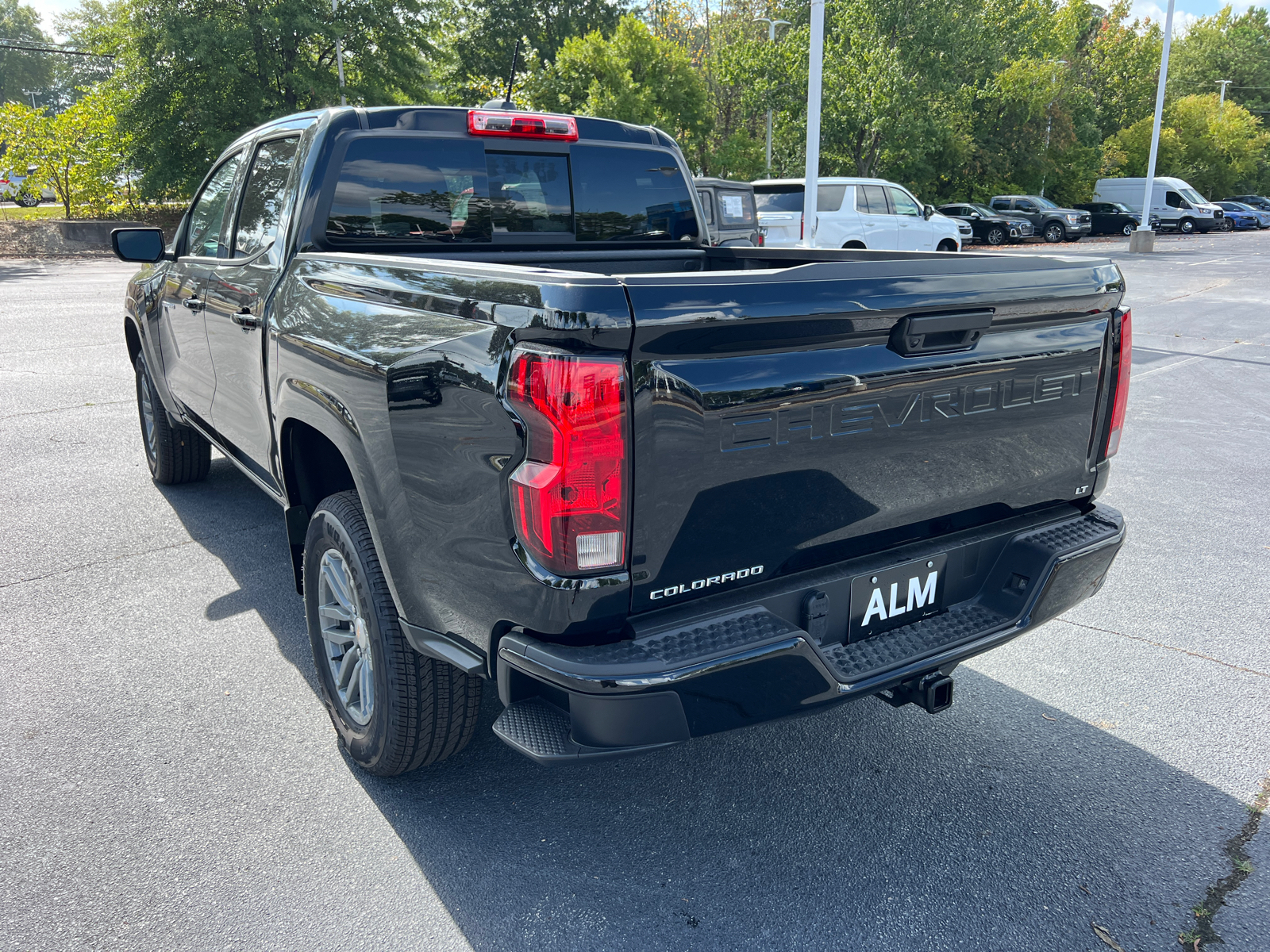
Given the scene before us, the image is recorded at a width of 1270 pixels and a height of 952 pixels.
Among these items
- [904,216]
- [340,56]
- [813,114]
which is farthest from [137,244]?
[340,56]

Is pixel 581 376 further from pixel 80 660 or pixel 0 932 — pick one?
pixel 80 660

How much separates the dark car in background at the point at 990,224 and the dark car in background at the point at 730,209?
22037 millimetres

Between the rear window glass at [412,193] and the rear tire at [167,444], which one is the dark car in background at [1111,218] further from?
the rear window glass at [412,193]

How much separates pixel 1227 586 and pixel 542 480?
3.95m

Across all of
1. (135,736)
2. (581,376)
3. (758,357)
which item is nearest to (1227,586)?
(758,357)

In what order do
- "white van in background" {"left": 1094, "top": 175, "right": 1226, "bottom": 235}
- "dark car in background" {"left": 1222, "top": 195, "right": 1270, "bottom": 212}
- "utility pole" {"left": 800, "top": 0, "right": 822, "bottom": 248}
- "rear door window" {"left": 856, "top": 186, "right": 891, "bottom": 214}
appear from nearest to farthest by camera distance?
"utility pole" {"left": 800, "top": 0, "right": 822, "bottom": 248}
"rear door window" {"left": 856, "top": 186, "right": 891, "bottom": 214}
"white van in background" {"left": 1094, "top": 175, "right": 1226, "bottom": 235}
"dark car in background" {"left": 1222, "top": 195, "right": 1270, "bottom": 212}

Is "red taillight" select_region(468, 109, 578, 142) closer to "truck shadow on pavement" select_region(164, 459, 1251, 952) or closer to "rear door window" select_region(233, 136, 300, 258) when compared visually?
"rear door window" select_region(233, 136, 300, 258)

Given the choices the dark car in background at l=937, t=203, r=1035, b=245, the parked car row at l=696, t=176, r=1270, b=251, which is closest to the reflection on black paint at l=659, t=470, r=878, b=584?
the parked car row at l=696, t=176, r=1270, b=251

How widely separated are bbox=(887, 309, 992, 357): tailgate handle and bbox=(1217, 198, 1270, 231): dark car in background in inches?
2053

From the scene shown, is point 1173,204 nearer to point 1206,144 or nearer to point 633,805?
point 1206,144

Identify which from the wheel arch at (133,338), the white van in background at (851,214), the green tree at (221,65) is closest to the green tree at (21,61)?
the green tree at (221,65)

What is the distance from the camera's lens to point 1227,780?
117 inches

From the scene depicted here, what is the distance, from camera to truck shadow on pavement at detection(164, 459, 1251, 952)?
236 centimetres

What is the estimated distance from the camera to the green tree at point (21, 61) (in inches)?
3649
